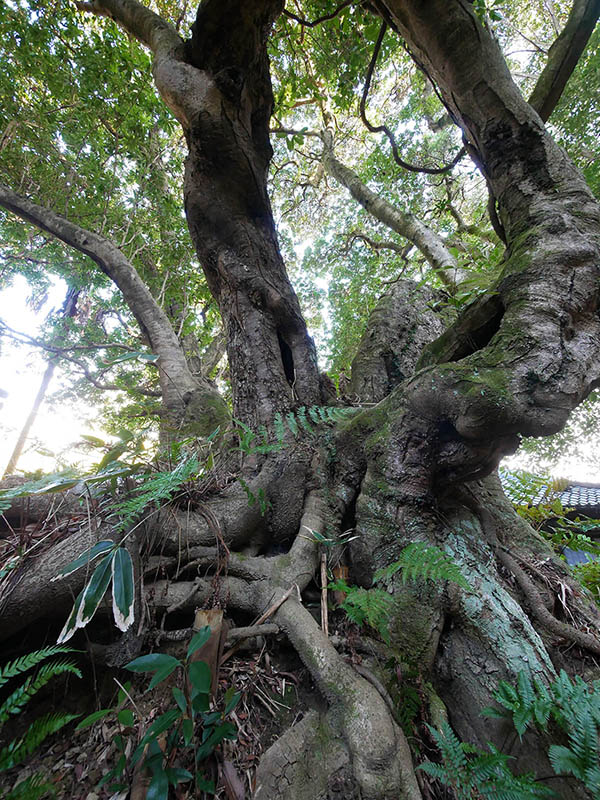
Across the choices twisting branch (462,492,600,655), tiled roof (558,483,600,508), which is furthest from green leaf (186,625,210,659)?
tiled roof (558,483,600,508)

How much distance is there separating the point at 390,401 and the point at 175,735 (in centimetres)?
170

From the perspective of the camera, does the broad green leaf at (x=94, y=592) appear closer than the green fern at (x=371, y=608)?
Yes

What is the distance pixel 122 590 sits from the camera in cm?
112

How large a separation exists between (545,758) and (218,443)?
2.17 m

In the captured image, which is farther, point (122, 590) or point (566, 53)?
point (566, 53)

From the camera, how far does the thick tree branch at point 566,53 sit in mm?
2204

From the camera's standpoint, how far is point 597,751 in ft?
3.07

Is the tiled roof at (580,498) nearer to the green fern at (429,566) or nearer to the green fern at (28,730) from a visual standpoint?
the green fern at (429,566)

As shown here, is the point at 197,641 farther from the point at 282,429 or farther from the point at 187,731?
the point at 282,429

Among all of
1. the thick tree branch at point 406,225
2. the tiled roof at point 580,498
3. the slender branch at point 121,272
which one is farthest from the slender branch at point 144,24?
the tiled roof at point 580,498

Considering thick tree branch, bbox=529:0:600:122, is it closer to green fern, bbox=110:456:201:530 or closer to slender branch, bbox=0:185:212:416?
green fern, bbox=110:456:201:530

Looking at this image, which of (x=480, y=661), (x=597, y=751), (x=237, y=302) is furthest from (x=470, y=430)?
(x=237, y=302)

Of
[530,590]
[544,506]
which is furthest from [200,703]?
[544,506]

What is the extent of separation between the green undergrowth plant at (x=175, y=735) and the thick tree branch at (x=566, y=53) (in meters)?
3.88
